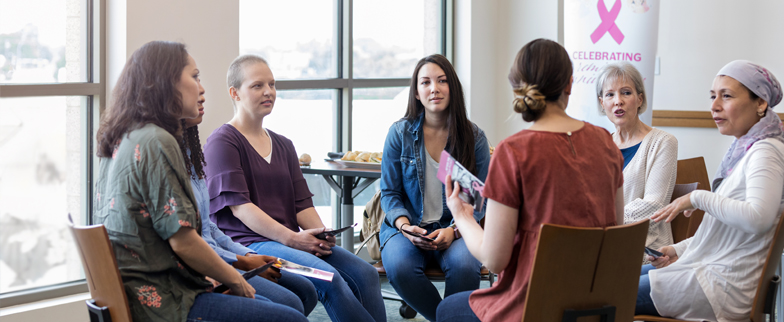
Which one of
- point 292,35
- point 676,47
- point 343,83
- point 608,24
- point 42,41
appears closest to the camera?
point 42,41

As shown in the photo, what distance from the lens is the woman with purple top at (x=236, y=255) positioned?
6.39 ft

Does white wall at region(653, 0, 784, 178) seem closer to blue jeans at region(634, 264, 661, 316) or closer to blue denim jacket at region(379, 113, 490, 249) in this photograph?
blue denim jacket at region(379, 113, 490, 249)

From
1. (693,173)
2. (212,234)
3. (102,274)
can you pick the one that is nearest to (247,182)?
(212,234)

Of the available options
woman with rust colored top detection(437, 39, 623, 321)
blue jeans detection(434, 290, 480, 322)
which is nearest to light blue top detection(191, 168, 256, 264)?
blue jeans detection(434, 290, 480, 322)

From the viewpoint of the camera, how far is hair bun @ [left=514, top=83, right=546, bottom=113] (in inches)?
58.5

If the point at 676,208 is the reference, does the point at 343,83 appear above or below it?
above

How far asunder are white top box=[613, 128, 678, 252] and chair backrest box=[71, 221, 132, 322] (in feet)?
5.47

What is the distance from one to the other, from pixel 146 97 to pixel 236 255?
0.65 meters

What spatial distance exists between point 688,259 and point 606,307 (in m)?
0.54

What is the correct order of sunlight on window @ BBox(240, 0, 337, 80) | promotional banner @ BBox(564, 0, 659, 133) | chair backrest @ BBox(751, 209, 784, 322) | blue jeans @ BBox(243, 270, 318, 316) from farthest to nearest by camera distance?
sunlight on window @ BBox(240, 0, 337, 80) < promotional banner @ BBox(564, 0, 659, 133) < blue jeans @ BBox(243, 270, 318, 316) < chair backrest @ BBox(751, 209, 784, 322)

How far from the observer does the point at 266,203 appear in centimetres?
241

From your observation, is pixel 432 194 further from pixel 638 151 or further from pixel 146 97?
pixel 146 97

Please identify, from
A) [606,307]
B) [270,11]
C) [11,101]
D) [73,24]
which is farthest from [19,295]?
[606,307]

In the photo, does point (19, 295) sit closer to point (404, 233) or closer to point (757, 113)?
point (404, 233)
